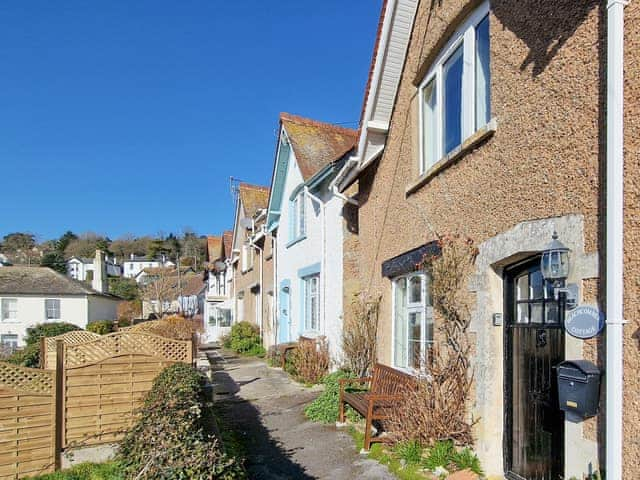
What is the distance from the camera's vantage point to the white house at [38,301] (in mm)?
33344

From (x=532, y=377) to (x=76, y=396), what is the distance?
19.1 feet

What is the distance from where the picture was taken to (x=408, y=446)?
224 inches

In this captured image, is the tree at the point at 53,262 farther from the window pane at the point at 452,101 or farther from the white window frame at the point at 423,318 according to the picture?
the window pane at the point at 452,101

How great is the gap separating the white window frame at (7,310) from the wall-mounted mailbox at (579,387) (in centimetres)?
3768

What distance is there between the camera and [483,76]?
568 centimetres

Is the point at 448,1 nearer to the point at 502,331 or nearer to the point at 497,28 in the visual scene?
the point at 497,28

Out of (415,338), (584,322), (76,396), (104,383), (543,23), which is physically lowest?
(76,396)

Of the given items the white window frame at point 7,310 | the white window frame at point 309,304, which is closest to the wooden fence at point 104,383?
the white window frame at point 309,304

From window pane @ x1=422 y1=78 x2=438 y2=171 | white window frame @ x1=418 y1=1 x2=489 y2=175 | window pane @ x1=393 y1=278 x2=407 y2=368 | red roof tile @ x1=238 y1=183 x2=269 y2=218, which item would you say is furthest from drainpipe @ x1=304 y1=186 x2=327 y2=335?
red roof tile @ x1=238 y1=183 x2=269 y2=218

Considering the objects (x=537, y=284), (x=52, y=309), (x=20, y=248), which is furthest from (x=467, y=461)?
(x=20, y=248)

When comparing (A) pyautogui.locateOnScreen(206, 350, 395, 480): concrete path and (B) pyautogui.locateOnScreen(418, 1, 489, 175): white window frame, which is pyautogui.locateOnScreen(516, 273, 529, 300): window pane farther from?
(A) pyautogui.locateOnScreen(206, 350, 395, 480): concrete path

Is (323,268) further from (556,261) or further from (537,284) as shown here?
(556,261)

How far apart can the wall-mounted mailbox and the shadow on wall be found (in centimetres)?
262

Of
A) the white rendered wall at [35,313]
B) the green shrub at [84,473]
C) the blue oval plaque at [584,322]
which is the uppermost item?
the blue oval plaque at [584,322]
